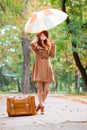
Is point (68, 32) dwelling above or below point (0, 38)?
above

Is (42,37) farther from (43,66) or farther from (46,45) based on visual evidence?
(43,66)

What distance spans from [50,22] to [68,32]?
877cm

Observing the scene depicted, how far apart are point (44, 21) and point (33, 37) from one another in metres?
20.4

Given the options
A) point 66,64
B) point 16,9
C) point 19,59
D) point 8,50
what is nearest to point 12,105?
point 16,9

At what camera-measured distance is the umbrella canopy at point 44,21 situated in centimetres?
901

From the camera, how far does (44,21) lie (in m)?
9.14

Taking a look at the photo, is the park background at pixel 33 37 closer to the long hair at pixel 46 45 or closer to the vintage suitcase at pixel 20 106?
the long hair at pixel 46 45

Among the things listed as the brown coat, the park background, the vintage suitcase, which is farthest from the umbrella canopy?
the vintage suitcase

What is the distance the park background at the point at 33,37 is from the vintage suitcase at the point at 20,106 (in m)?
2.15

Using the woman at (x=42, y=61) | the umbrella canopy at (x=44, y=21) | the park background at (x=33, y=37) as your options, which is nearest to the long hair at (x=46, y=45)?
the woman at (x=42, y=61)

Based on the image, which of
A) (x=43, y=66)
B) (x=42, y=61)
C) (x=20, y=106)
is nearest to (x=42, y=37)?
(x=42, y=61)

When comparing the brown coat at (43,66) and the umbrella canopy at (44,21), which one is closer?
the umbrella canopy at (44,21)

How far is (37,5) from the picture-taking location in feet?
98.2

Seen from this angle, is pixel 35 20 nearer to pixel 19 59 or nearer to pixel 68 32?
pixel 68 32
